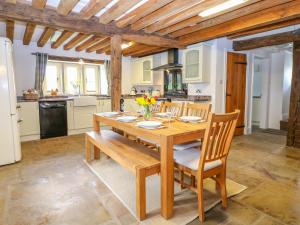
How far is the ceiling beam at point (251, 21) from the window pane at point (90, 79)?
3.18 meters

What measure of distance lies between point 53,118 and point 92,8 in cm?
285

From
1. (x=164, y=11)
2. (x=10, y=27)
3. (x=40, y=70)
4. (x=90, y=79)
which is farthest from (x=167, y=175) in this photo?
(x=90, y=79)

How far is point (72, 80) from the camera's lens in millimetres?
5805

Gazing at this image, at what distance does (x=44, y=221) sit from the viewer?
1736 mm

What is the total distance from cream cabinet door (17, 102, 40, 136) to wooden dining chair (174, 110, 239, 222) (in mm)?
3799

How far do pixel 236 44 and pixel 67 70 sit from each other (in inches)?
180

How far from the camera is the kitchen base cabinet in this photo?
4.32 meters

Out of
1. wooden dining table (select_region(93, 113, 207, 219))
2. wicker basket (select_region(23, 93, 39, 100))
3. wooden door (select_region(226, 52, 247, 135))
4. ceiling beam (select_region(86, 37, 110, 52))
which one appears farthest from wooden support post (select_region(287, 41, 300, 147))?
wicker basket (select_region(23, 93, 39, 100))

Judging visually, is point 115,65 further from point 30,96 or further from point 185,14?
point 30,96

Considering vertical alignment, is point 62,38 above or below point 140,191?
above

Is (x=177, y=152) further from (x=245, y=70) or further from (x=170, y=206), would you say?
(x=245, y=70)

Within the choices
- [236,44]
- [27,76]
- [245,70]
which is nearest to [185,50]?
[236,44]

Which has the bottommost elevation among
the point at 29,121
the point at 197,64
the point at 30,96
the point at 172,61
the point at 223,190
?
the point at 223,190

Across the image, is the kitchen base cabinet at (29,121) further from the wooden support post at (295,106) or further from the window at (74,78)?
the wooden support post at (295,106)
